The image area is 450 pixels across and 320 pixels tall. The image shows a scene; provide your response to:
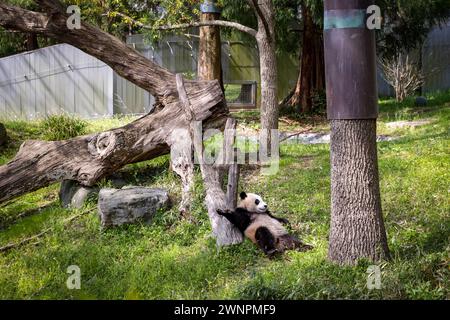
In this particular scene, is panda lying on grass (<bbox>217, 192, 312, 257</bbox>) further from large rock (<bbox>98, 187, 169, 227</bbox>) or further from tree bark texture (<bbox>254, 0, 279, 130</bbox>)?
tree bark texture (<bbox>254, 0, 279, 130</bbox>)

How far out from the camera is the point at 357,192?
18.6 ft

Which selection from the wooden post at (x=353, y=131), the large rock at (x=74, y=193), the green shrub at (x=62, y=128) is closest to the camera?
the wooden post at (x=353, y=131)

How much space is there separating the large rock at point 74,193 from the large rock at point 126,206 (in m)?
0.96

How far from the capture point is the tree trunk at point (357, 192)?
5.62 meters

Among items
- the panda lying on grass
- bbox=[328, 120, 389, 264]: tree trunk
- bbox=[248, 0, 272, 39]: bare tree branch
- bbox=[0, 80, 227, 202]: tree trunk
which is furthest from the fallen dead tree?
bbox=[328, 120, 389, 264]: tree trunk

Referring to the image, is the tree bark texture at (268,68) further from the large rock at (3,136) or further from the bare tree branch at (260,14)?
the large rock at (3,136)

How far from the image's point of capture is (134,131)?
29.6 ft

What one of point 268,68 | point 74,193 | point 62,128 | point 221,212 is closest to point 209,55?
point 62,128

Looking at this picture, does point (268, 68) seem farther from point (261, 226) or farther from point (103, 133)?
point (261, 226)

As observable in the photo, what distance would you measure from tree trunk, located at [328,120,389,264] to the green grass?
0.19 metres

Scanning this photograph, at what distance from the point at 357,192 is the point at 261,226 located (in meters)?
1.20

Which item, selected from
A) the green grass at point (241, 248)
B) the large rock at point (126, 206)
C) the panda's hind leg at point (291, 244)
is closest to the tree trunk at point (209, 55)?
the green grass at point (241, 248)

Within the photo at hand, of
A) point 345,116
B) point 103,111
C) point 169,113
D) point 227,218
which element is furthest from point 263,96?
point 103,111
